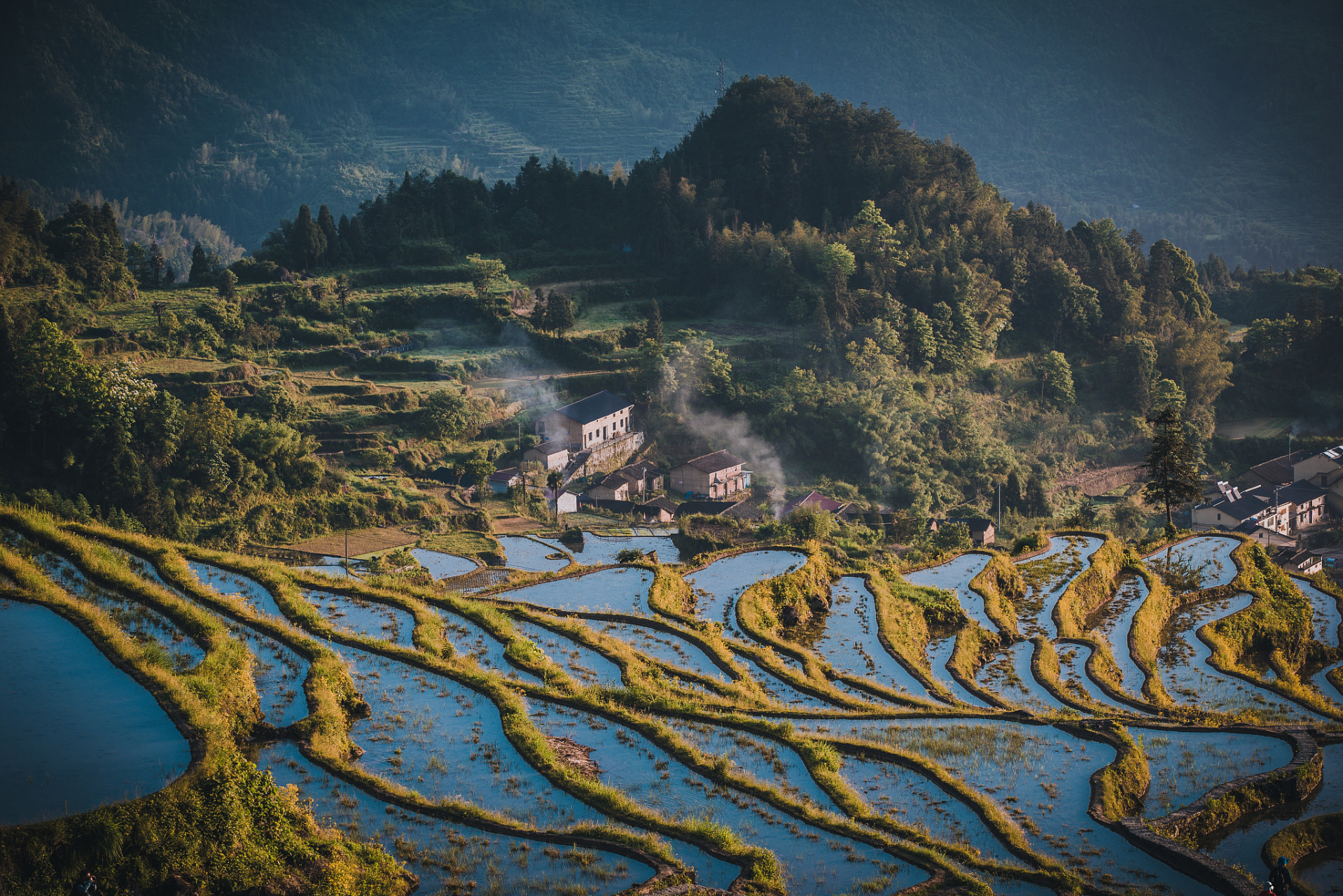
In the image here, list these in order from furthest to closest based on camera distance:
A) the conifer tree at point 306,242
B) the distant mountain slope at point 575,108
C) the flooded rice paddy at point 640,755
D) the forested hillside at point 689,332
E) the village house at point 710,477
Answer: the distant mountain slope at point 575,108 → the conifer tree at point 306,242 → the village house at point 710,477 → the forested hillside at point 689,332 → the flooded rice paddy at point 640,755

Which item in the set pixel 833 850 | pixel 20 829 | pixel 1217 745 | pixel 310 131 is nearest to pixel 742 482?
pixel 1217 745

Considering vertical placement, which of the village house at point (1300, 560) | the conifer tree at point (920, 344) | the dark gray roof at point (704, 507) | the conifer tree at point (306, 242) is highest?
the conifer tree at point (306, 242)

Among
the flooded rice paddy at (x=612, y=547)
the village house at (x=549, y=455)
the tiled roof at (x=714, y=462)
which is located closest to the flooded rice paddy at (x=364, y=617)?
the flooded rice paddy at (x=612, y=547)

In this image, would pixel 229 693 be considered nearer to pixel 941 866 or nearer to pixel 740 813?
pixel 740 813

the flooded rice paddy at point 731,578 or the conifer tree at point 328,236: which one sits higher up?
the conifer tree at point 328,236

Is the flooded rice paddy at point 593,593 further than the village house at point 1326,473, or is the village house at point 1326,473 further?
the village house at point 1326,473

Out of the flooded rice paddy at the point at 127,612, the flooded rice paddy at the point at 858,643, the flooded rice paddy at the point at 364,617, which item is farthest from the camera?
the flooded rice paddy at the point at 858,643

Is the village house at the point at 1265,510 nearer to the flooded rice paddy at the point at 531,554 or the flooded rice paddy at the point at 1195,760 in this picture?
the flooded rice paddy at the point at 531,554
